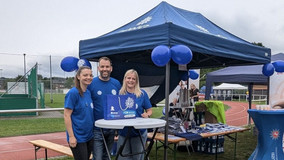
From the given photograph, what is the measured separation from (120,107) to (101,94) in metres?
0.25

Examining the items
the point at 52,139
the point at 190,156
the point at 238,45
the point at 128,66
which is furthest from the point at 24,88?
the point at 238,45

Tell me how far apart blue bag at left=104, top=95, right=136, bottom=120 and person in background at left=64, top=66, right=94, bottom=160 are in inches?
7.0

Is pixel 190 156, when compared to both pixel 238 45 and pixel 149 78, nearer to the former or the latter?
pixel 149 78

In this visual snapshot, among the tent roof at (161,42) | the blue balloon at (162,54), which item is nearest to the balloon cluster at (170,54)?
the blue balloon at (162,54)

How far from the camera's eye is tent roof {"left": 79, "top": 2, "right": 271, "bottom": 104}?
124 inches

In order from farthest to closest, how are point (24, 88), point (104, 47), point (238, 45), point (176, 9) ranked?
point (24, 88)
point (176, 9)
point (238, 45)
point (104, 47)

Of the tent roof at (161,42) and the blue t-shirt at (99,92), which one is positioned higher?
the tent roof at (161,42)

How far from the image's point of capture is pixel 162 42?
3053mm

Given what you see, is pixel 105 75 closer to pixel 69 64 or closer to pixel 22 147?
pixel 69 64

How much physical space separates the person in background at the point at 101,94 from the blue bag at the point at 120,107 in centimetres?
10

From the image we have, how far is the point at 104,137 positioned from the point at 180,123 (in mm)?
1635

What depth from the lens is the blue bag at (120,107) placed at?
2457 mm

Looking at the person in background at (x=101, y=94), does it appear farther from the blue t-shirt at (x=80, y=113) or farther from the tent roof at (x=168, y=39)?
the tent roof at (x=168, y=39)

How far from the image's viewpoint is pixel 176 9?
14.0 ft
